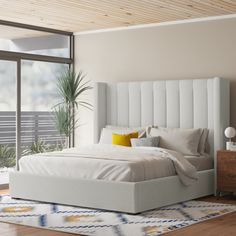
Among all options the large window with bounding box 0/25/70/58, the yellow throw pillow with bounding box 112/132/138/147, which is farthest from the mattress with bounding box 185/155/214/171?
the large window with bounding box 0/25/70/58

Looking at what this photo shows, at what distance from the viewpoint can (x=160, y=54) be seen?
26.3ft

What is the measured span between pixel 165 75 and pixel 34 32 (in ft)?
6.62

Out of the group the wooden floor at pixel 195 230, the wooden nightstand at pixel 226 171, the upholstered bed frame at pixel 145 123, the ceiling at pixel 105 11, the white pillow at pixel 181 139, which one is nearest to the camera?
the wooden floor at pixel 195 230

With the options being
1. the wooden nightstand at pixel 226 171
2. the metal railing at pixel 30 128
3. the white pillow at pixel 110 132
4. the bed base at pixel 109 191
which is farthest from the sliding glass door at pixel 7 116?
the wooden nightstand at pixel 226 171

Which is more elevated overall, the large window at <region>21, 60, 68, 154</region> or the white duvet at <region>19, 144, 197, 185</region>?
the large window at <region>21, 60, 68, 154</region>

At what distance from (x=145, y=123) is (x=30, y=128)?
1.69 m

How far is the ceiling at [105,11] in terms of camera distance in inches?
259

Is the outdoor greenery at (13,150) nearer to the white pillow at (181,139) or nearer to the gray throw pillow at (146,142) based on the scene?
the gray throw pillow at (146,142)

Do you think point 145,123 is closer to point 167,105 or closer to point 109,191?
point 167,105

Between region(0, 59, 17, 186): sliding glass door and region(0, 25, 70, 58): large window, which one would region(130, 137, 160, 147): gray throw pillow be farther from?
region(0, 25, 70, 58): large window

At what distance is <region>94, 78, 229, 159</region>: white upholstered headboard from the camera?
720cm

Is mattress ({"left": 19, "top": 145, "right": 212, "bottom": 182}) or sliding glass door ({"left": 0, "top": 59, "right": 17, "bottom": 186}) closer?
mattress ({"left": 19, "top": 145, "right": 212, "bottom": 182})

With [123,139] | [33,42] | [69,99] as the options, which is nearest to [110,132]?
[123,139]

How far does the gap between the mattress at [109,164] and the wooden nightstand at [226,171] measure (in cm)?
25
